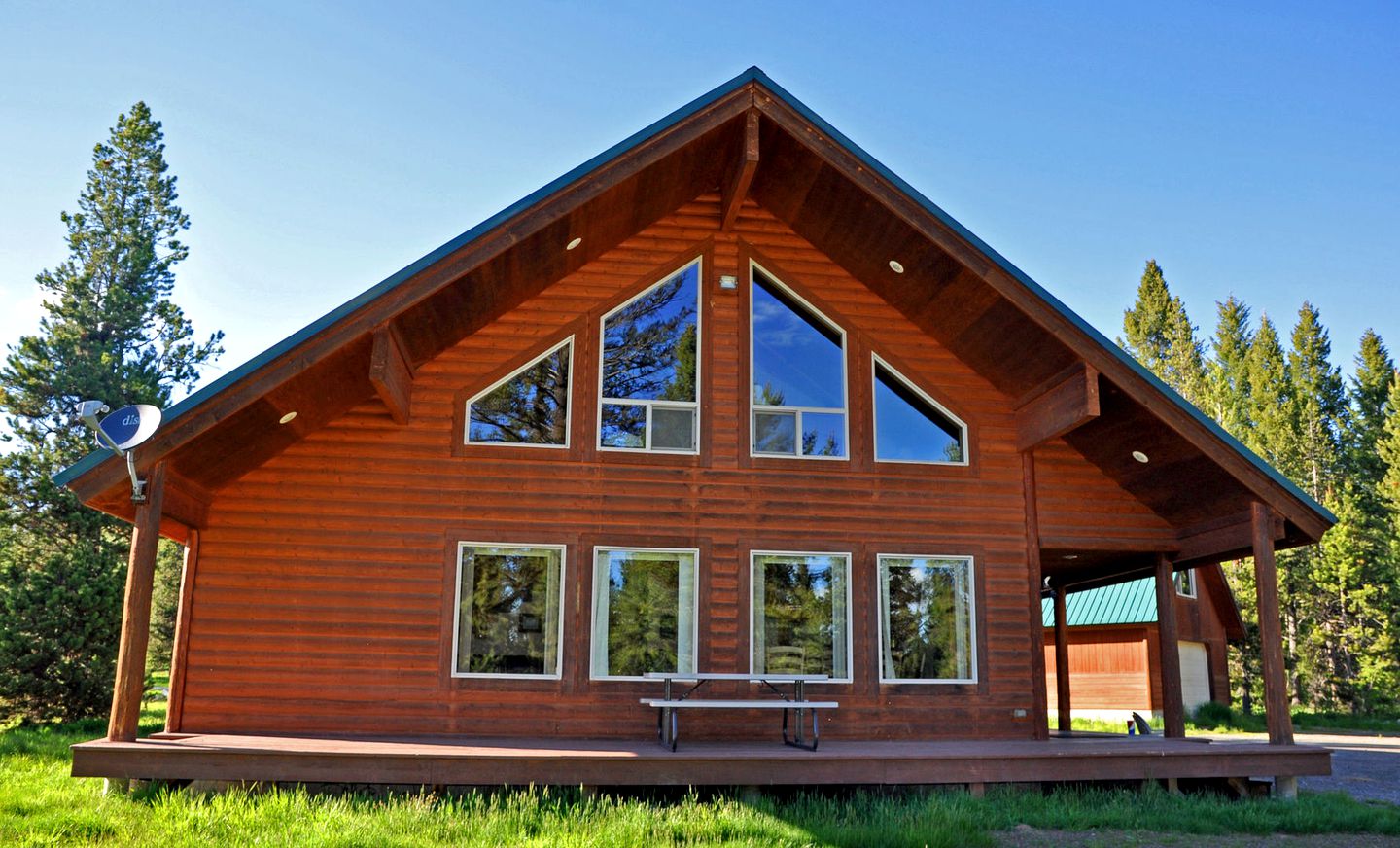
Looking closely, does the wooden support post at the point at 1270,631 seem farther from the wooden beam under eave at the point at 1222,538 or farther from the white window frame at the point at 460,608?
the white window frame at the point at 460,608

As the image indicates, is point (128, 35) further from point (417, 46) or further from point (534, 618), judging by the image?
point (534, 618)

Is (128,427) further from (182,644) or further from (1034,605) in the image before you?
(1034,605)

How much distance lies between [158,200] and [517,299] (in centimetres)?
1376

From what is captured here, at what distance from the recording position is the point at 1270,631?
10.3 m

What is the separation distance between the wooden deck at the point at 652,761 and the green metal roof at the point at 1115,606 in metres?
11.4

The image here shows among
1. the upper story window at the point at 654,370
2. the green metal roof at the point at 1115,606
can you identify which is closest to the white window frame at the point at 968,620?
the upper story window at the point at 654,370

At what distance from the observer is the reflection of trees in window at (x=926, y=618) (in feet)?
35.4

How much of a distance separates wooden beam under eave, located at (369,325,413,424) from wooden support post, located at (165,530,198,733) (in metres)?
2.17

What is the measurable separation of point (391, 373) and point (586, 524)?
2.36m

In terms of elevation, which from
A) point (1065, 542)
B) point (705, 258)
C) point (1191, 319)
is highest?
point (1191, 319)


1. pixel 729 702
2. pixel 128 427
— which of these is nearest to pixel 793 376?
pixel 729 702

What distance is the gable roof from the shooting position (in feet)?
30.2

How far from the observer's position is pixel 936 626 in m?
10.9

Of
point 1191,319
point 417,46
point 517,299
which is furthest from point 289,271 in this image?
point 1191,319
